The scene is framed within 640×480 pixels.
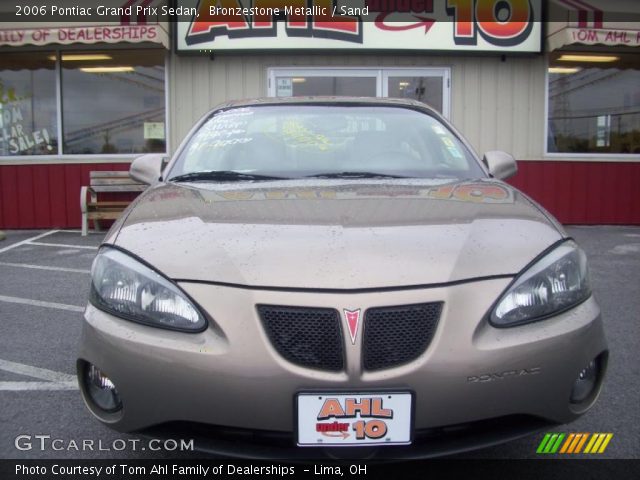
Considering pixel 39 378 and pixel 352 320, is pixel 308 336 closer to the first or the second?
pixel 352 320

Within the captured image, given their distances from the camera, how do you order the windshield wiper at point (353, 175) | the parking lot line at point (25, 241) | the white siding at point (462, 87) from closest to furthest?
the windshield wiper at point (353, 175)
the parking lot line at point (25, 241)
the white siding at point (462, 87)

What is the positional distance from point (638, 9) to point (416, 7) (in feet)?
10.3

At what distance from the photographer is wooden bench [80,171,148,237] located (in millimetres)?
7848

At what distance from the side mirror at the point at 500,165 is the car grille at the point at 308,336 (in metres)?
1.59

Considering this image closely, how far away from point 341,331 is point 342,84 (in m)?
7.15

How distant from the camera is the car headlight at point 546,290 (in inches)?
64.4

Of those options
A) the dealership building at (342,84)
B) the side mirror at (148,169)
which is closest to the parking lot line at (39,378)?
the side mirror at (148,169)

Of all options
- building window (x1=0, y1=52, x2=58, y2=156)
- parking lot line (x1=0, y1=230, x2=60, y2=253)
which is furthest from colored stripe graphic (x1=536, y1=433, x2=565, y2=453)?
building window (x1=0, y1=52, x2=58, y2=156)

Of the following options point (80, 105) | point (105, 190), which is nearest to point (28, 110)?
point (80, 105)

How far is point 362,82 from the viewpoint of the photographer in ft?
27.1

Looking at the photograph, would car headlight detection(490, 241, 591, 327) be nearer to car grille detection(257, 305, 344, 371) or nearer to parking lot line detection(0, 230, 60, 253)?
car grille detection(257, 305, 344, 371)

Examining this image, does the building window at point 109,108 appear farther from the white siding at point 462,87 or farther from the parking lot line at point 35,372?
the parking lot line at point 35,372

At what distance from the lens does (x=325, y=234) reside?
1.75 m

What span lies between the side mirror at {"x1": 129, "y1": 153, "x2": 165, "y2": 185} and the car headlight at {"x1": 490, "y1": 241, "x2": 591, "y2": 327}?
1.86 metres
